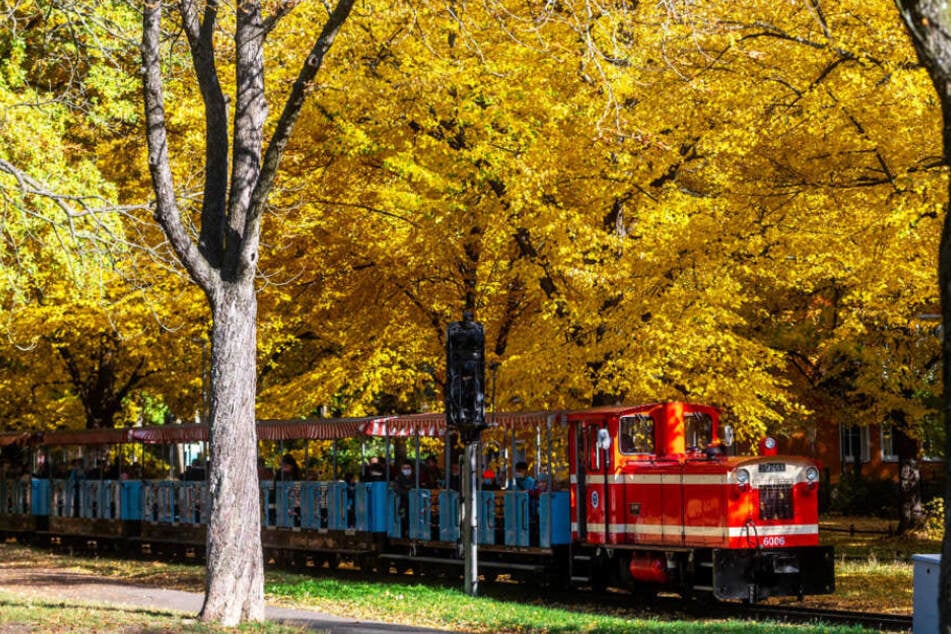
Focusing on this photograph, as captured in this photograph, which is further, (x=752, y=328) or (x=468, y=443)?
(x=752, y=328)

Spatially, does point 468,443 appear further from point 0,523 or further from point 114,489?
point 0,523

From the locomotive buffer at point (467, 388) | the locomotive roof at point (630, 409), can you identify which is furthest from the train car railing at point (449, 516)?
the locomotive roof at point (630, 409)

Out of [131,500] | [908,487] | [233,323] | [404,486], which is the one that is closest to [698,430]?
[404,486]

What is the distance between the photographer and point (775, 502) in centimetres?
2030

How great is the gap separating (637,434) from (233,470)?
25.4 ft

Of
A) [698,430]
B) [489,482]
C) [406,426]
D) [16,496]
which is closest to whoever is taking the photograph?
[698,430]

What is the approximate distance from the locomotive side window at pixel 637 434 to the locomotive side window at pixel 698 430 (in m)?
0.58

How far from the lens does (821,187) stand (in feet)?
63.9

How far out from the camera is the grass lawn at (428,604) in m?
15.0

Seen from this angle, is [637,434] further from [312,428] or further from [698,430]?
[312,428]

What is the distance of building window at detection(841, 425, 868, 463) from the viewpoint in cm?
5244

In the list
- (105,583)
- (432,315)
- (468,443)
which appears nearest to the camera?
(468,443)

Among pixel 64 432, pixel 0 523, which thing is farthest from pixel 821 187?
pixel 0 523

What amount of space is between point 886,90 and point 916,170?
1160 millimetres
